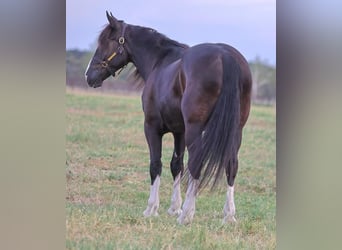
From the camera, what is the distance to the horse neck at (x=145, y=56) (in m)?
2.97

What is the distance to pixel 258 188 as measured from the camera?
2.65m

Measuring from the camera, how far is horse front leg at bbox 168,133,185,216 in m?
2.60

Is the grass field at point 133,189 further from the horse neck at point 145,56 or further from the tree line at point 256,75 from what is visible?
the horse neck at point 145,56

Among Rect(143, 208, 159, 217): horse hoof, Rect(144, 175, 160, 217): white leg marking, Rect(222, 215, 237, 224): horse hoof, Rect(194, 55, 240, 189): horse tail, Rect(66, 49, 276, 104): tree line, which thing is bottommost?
Rect(222, 215, 237, 224): horse hoof

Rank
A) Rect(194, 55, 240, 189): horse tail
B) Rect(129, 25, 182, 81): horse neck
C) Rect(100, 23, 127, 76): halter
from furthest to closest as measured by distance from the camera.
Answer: Rect(129, 25, 182, 81): horse neck < Rect(100, 23, 127, 76): halter < Rect(194, 55, 240, 189): horse tail

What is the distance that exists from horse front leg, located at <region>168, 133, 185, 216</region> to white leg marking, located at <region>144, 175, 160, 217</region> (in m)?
0.07

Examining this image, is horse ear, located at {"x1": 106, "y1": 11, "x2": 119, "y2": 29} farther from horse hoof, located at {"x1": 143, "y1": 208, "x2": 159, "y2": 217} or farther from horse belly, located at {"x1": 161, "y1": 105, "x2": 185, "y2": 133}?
horse hoof, located at {"x1": 143, "y1": 208, "x2": 159, "y2": 217}

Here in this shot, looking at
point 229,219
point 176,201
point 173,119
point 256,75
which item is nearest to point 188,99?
point 173,119

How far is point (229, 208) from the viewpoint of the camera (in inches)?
103

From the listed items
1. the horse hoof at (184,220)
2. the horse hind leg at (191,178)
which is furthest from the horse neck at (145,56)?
the horse hoof at (184,220)

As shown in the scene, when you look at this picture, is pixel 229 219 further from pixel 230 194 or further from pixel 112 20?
pixel 112 20

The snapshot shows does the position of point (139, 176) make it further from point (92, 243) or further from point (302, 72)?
point (302, 72)

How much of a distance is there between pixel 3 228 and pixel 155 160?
856 mm

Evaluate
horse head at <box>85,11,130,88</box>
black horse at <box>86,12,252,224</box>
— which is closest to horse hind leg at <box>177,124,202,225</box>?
black horse at <box>86,12,252,224</box>
